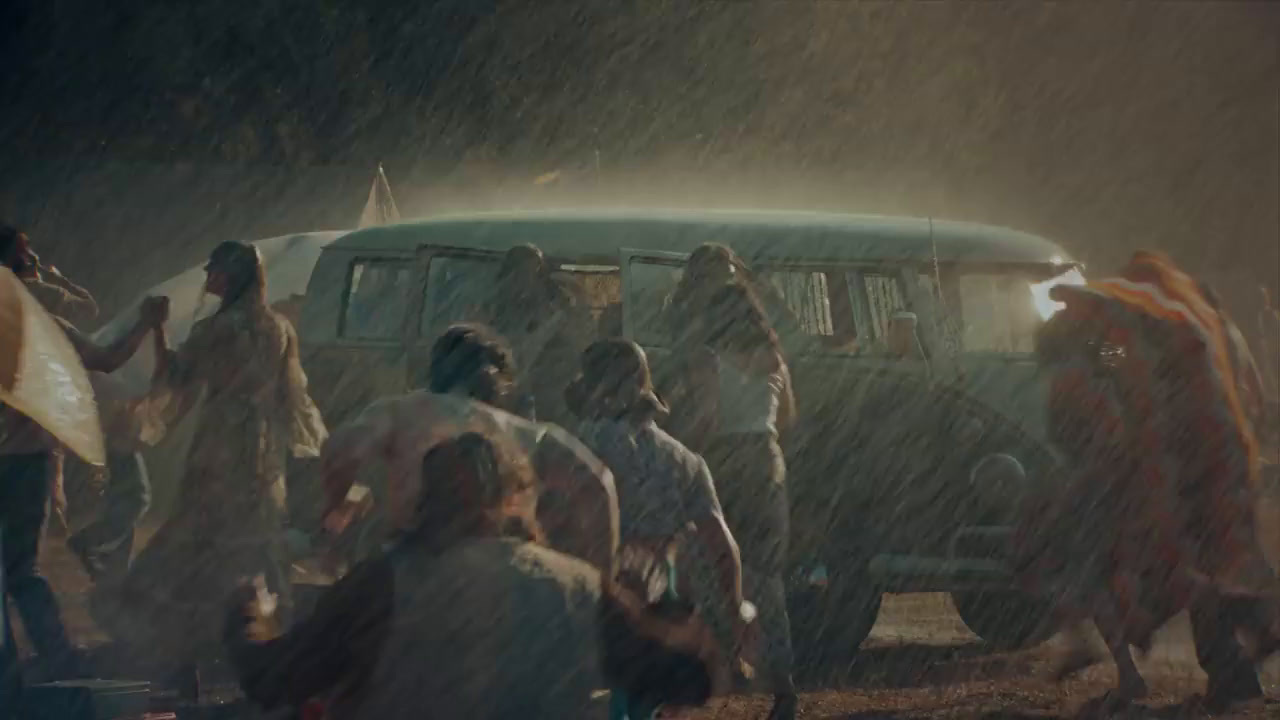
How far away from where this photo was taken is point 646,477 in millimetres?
5039

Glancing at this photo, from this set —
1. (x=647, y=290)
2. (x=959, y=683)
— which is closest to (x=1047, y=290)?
(x=647, y=290)

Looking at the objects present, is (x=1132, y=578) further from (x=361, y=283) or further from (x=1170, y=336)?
(x=361, y=283)

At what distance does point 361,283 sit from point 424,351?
2.82ft

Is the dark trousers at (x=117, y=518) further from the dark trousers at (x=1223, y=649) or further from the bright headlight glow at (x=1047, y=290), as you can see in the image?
the dark trousers at (x=1223, y=649)

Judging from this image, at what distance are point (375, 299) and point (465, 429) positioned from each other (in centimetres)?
391

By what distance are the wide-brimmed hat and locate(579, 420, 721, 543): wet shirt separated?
55 millimetres

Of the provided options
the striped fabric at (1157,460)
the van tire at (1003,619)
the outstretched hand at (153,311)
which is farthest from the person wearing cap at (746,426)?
the outstretched hand at (153,311)

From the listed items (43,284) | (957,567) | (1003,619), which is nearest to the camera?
(43,284)

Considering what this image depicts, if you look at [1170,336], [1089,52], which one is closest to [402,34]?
[1089,52]

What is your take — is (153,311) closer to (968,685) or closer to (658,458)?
(658,458)

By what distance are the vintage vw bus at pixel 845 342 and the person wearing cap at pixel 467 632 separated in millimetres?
3282

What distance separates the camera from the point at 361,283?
26.1 feet

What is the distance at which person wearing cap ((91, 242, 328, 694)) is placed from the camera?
18.4 ft

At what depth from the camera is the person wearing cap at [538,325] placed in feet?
20.8
